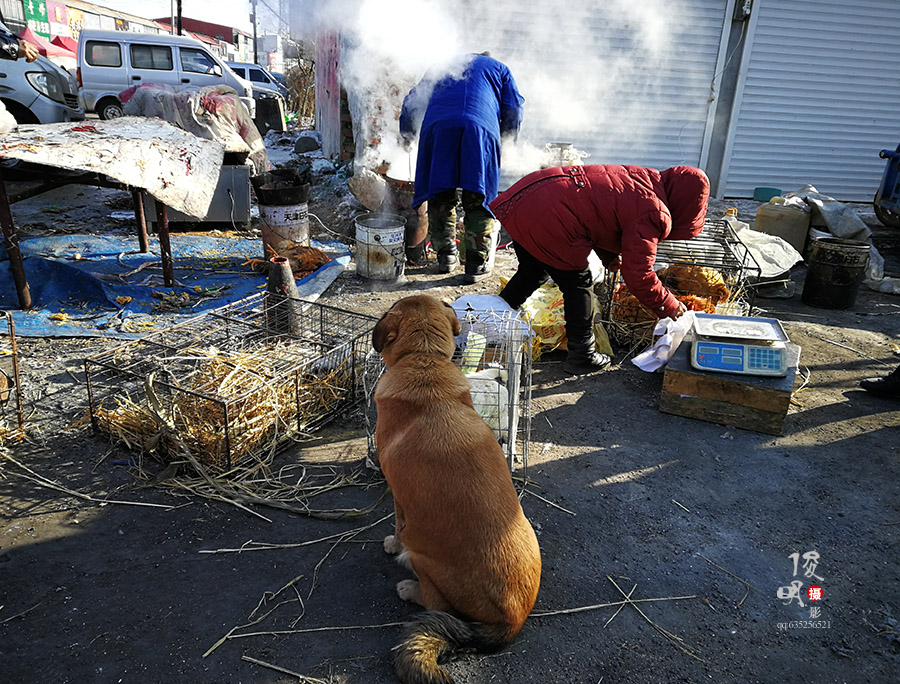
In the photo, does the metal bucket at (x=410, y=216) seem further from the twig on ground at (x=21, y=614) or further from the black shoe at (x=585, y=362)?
the twig on ground at (x=21, y=614)

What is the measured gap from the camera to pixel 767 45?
1103 centimetres

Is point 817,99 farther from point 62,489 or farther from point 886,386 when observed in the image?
point 62,489

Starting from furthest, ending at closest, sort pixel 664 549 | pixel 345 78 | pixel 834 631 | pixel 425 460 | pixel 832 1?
pixel 832 1, pixel 345 78, pixel 664 549, pixel 834 631, pixel 425 460

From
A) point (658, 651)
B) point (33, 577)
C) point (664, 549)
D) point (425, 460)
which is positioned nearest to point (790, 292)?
point (664, 549)

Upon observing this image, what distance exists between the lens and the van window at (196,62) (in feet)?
47.2

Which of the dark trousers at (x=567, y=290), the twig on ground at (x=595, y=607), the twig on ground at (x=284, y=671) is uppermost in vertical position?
the dark trousers at (x=567, y=290)

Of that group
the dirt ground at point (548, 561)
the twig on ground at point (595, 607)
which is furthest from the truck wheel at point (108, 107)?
the twig on ground at point (595, 607)

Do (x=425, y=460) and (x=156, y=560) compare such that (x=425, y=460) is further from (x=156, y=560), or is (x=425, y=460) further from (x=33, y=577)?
(x=33, y=577)

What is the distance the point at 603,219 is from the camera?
4520 mm

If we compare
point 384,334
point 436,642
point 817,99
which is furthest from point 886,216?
point 436,642

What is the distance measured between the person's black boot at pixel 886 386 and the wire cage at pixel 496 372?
292 cm

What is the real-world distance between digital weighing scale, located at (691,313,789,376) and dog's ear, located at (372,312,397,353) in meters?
2.52

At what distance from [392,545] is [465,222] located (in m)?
4.68

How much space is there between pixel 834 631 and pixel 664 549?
30.9 inches
